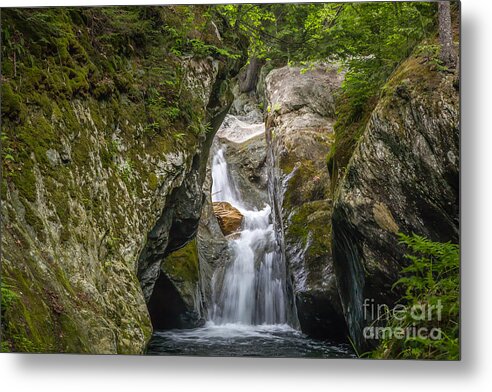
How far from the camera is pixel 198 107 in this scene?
6.07 meters

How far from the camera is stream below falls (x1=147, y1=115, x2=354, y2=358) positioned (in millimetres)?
4367

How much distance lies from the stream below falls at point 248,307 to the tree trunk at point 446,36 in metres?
2.47

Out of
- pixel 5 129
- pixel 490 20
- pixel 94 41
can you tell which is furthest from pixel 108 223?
pixel 490 20

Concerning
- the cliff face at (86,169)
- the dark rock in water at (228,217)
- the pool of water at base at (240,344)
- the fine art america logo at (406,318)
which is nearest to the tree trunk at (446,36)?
the fine art america logo at (406,318)

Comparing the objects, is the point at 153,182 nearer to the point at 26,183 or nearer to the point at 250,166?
the point at 26,183

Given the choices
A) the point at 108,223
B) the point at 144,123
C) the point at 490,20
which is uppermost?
the point at 490,20

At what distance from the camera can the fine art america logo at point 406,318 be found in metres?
3.84

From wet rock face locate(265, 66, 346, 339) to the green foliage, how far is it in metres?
1.68

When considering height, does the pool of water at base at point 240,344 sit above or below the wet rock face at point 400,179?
below

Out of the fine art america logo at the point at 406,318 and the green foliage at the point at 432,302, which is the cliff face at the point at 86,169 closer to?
the fine art america logo at the point at 406,318

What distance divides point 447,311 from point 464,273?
31 cm

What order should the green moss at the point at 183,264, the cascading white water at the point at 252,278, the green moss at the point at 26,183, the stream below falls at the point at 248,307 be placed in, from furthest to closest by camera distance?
the green moss at the point at 183,264, the cascading white water at the point at 252,278, the stream below falls at the point at 248,307, the green moss at the point at 26,183

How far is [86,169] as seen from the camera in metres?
4.35

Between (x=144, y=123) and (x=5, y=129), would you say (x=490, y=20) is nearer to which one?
(x=144, y=123)
